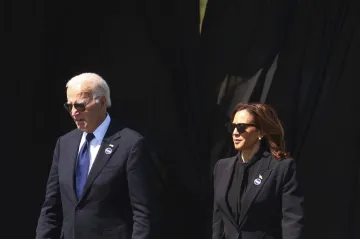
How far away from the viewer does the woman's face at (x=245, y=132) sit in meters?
3.64

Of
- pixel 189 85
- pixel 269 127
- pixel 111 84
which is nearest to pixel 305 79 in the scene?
pixel 189 85

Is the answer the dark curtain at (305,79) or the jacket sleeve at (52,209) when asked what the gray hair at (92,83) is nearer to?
the jacket sleeve at (52,209)

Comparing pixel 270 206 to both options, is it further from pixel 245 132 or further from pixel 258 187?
pixel 245 132

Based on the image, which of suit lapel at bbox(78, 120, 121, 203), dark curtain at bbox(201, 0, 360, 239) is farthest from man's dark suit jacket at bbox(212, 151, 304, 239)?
dark curtain at bbox(201, 0, 360, 239)

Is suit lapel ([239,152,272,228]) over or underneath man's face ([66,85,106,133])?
underneath

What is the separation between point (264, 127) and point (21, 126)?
2.09 meters

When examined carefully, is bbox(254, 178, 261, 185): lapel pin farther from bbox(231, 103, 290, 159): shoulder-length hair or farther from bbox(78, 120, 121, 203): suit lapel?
bbox(78, 120, 121, 203): suit lapel

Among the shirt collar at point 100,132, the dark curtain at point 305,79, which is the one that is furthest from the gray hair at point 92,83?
the dark curtain at point 305,79

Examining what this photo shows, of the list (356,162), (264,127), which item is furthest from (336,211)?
(264,127)

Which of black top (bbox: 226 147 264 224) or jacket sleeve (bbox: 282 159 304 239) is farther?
Answer: black top (bbox: 226 147 264 224)

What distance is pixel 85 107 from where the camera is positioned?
3580 mm

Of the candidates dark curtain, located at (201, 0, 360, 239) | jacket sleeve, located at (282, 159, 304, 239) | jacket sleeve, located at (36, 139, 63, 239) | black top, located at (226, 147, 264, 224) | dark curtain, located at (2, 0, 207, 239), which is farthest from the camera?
dark curtain, located at (201, 0, 360, 239)

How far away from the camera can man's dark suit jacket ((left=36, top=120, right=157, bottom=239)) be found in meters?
3.57

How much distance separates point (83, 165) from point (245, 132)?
819mm
